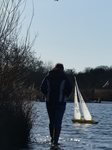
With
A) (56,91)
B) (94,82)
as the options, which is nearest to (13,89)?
(56,91)

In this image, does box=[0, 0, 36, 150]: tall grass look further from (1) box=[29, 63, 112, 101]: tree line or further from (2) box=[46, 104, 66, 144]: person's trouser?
(1) box=[29, 63, 112, 101]: tree line

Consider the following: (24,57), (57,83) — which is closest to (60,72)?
(57,83)

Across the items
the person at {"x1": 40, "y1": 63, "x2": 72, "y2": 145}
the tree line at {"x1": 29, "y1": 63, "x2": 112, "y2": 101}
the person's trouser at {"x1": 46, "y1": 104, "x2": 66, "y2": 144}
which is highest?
the tree line at {"x1": 29, "y1": 63, "x2": 112, "y2": 101}

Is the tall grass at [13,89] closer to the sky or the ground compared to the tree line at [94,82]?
closer to the ground

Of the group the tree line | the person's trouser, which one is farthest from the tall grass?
the tree line

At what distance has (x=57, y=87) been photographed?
10992 millimetres

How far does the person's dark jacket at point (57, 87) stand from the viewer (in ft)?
36.0

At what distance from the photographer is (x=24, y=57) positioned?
11586 millimetres

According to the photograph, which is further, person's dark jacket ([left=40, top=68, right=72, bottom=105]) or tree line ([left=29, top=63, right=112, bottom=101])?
tree line ([left=29, top=63, right=112, bottom=101])

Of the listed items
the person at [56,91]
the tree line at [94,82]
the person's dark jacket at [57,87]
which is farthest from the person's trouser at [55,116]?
the tree line at [94,82]

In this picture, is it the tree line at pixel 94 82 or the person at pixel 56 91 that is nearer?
the person at pixel 56 91

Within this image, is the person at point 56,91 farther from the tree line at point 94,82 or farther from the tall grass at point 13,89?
the tree line at point 94,82

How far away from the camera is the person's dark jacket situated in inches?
432

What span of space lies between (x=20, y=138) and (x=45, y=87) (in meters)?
1.19
